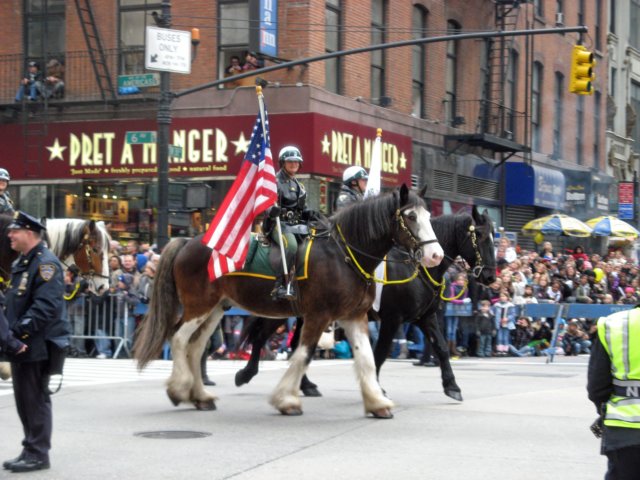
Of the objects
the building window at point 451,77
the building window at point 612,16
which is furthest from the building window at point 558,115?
the building window at point 451,77

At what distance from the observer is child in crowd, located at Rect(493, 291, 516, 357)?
2250 centimetres

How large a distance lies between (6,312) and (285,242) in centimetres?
382

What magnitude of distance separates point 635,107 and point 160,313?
43.8 meters

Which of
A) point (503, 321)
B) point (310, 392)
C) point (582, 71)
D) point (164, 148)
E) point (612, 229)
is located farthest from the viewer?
point (612, 229)

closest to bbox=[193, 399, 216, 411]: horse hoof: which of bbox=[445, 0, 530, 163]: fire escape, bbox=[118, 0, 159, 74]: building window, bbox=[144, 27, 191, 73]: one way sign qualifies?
bbox=[144, 27, 191, 73]: one way sign

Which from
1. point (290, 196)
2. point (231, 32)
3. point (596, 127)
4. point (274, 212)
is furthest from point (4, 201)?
point (596, 127)

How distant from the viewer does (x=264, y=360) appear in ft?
64.6

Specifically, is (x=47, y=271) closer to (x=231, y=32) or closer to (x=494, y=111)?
(x=231, y=32)

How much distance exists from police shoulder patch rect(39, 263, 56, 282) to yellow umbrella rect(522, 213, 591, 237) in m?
28.5

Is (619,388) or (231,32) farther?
(231,32)

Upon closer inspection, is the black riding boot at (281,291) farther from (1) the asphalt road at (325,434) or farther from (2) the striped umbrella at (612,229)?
(2) the striped umbrella at (612,229)

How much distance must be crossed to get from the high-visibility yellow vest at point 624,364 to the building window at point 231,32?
858 inches

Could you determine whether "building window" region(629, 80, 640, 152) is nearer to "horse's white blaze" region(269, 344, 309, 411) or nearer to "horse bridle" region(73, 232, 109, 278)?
"horse bridle" region(73, 232, 109, 278)

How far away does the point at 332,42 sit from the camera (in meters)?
27.4
